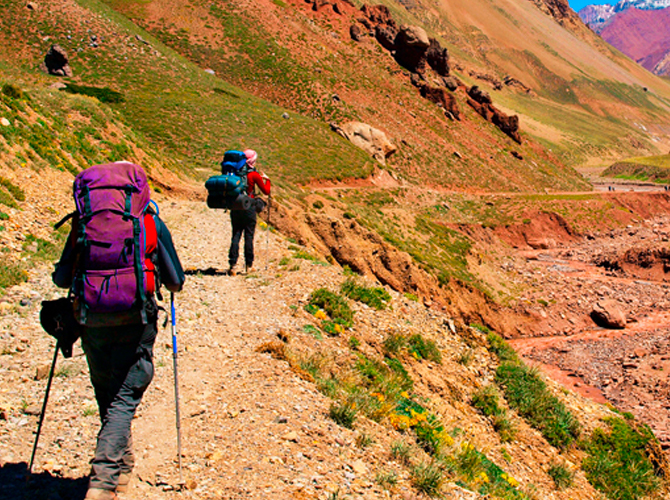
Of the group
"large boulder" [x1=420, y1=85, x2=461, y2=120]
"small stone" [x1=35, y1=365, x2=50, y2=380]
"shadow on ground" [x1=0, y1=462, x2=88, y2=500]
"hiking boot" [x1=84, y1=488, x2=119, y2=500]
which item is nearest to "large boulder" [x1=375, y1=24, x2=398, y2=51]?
"large boulder" [x1=420, y1=85, x2=461, y2=120]

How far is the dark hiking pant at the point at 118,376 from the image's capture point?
170 inches

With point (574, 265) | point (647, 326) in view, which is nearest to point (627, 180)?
point (574, 265)

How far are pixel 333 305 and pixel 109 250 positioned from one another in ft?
22.8

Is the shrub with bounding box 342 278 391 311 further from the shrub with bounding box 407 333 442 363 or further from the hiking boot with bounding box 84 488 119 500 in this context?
the hiking boot with bounding box 84 488 119 500

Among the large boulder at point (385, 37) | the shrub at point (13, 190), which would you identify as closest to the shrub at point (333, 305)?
the shrub at point (13, 190)

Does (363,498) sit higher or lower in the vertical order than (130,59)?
higher

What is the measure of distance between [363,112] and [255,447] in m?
51.5

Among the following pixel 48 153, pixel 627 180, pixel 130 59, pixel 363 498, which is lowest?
pixel 130 59

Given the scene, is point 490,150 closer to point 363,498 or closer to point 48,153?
point 48,153

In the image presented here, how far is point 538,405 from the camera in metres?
11.3

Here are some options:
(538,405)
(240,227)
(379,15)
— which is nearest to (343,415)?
(240,227)

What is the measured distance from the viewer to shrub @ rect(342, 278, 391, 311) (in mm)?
12016

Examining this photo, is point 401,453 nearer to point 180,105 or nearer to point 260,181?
point 260,181

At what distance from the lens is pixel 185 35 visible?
57.3 meters
